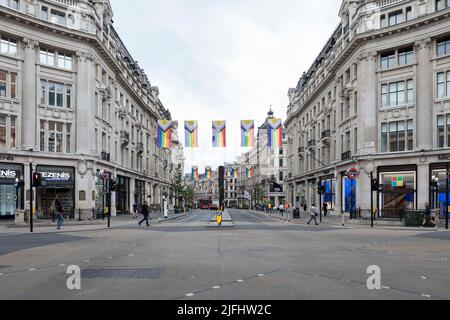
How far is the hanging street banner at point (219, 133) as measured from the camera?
3722 centimetres

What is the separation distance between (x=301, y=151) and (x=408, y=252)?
56630 mm

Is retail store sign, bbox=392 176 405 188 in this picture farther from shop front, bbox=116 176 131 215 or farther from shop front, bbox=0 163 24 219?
shop front, bbox=0 163 24 219

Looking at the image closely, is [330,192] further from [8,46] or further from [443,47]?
[8,46]

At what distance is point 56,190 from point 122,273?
32.0 m

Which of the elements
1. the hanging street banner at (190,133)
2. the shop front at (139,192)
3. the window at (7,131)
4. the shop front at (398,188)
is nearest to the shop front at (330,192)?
the shop front at (398,188)

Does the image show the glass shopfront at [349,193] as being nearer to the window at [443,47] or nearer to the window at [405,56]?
the window at [405,56]

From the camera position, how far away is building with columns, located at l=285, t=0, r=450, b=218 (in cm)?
3684

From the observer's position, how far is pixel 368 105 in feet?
134

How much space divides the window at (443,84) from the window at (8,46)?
3669 cm

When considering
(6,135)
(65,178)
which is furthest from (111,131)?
(6,135)

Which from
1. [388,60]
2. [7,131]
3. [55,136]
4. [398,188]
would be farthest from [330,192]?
[7,131]

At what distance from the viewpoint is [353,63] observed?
43.8 metres

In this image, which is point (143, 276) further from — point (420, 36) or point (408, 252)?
point (420, 36)

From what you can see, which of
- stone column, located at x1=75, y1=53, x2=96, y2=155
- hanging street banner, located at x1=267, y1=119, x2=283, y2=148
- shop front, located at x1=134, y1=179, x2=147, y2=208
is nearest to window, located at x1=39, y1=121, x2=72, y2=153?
stone column, located at x1=75, y1=53, x2=96, y2=155
